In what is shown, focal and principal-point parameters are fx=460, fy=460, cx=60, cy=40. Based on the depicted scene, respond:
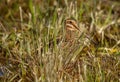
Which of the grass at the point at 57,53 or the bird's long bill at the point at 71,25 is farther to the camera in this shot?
the bird's long bill at the point at 71,25

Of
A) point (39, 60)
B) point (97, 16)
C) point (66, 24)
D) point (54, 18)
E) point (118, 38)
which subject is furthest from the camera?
point (97, 16)

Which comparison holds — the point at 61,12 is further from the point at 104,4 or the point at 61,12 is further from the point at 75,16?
the point at 104,4

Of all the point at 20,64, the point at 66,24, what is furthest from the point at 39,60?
the point at 66,24

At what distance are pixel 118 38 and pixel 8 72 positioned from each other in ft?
3.73

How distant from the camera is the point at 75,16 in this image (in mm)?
3711

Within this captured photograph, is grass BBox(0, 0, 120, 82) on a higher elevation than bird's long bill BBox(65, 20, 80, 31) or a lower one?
lower

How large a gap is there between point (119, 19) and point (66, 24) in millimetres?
1152

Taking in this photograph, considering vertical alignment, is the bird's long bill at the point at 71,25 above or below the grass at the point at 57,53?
above

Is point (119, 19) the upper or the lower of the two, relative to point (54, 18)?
lower

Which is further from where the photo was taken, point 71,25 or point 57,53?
point 71,25

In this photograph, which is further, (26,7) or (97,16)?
(26,7)

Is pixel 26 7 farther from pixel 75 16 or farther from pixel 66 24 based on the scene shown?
pixel 66 24

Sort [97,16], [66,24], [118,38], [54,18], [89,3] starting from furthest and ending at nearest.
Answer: [89,3] → [97,16] → [118,38] → [54,18] → [66,24]

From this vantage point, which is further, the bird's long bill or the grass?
the bird's long bill
